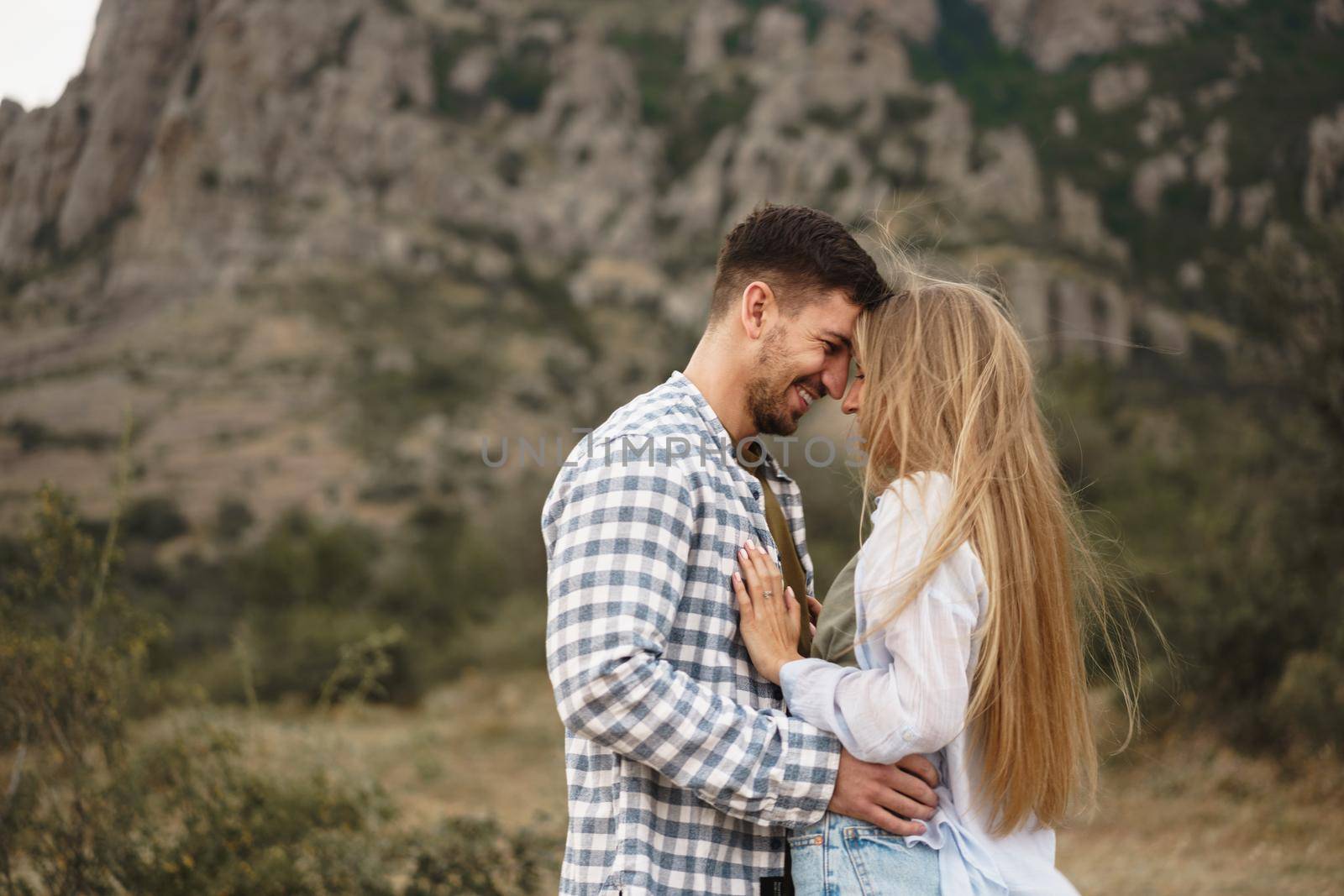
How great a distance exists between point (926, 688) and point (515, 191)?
195ft

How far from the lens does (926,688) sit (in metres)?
1.72

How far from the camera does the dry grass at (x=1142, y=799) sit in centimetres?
518

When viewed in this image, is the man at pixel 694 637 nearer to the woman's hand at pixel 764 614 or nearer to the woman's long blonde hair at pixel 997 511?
the woman's hand at pixel 764 614

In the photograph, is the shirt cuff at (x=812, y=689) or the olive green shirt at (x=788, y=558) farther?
the olive green shirt at (x=788, y=558)

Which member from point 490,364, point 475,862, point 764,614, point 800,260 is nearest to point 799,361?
point 800,260

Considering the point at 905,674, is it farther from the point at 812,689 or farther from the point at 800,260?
the point at 800,260

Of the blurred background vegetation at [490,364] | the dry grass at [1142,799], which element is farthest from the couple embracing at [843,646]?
the dry grass at [1142,799]

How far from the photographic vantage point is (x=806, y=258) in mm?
2121

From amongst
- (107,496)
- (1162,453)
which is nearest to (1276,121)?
(1162,453)

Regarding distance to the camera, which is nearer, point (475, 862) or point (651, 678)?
point (651, 678)

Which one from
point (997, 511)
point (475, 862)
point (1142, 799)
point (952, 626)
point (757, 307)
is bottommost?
point (475, 862)

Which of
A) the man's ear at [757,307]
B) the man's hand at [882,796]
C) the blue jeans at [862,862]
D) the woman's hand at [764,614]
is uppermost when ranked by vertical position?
the man's ear at [757,307]

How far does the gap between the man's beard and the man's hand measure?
702 millimetres

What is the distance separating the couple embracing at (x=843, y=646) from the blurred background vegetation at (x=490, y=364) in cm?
34
